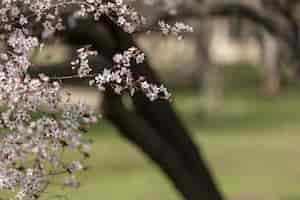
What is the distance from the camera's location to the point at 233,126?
3347cm

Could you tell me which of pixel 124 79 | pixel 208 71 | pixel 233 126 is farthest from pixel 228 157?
pixel 124 79

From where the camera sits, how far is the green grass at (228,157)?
2044 cm

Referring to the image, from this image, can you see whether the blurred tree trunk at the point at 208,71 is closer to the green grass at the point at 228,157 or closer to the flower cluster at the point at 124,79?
the green grass at the point at 228,157

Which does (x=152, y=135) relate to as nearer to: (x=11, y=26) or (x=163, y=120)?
(x=163, y=120)

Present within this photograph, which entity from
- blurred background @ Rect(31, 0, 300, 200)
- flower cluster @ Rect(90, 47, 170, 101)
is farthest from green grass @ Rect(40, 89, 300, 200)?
flower cluster @ Rect(90, 47, 170, 101)

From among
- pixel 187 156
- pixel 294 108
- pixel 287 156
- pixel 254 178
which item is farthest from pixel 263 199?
pixel 294 108

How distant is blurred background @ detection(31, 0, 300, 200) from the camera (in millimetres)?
11102

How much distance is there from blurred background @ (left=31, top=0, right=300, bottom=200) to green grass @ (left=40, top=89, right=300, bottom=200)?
2cm

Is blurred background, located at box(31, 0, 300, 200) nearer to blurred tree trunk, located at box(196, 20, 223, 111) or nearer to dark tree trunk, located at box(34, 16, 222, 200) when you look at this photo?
blurred tree trunk, located at box(196, 20, 223, 111)

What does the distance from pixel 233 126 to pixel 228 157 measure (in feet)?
23.8

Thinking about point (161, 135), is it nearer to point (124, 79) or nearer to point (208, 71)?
point (124, 79)

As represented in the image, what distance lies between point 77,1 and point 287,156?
2311 centimetres

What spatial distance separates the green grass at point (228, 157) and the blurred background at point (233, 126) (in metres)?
0.02

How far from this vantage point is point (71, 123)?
3.28 metres
